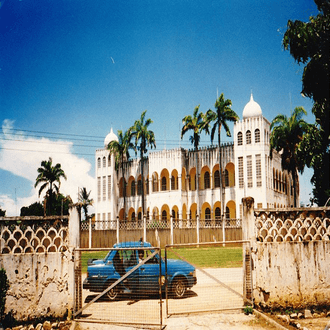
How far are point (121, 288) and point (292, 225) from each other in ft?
14.7

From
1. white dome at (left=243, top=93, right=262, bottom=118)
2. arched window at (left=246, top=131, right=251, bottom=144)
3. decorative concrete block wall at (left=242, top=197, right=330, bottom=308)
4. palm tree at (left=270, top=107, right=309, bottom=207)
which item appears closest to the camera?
decorative concrete block wall at (left=242, top=197, right=330, bottom=308)

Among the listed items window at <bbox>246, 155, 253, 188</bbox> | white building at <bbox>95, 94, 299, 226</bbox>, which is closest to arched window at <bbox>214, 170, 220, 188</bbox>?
white building at <bbox>95, 94, 299, 226</bbox>

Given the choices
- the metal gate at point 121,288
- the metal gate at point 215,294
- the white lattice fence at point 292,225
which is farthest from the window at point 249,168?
the white lattice fence at point 292,225

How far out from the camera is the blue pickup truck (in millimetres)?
9547

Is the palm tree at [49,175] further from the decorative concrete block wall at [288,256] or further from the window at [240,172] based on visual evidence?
the decorative concrete block wall at [288,256]

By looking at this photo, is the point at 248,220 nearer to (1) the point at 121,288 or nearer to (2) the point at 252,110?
(1) the point at 121,288

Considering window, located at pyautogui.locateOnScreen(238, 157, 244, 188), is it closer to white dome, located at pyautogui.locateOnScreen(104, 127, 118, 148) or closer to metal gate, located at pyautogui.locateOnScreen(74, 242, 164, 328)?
white dome, located at pyautogui.locateOnScreen(104, 127, 118, 148)

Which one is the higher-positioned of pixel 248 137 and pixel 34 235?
pixel 248 137

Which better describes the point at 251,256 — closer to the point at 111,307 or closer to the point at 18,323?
the point at 111,307

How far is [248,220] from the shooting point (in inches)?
350

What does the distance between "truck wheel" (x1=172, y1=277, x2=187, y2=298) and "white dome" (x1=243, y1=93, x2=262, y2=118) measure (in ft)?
113

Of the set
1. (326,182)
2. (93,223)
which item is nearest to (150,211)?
(93,223)

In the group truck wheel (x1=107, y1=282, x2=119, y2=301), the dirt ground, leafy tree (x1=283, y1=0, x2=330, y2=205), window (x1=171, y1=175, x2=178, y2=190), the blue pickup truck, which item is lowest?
the dirt ground

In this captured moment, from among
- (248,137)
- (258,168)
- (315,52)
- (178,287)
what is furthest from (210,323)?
(248,137)
